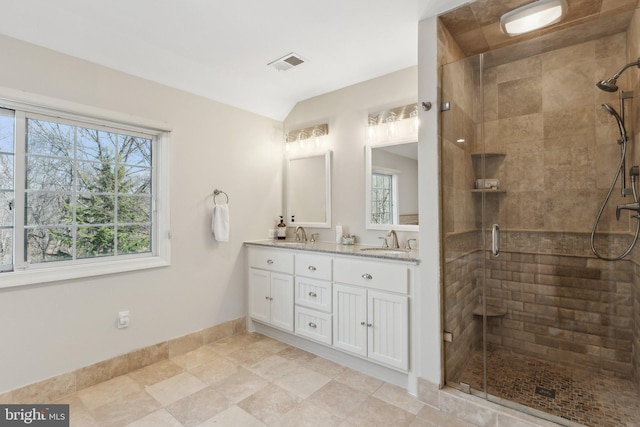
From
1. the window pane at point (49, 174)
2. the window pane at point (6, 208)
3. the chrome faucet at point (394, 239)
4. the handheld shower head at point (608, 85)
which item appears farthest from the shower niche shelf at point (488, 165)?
the window pane at point (6, 208)

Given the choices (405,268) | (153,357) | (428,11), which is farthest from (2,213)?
(428,11)

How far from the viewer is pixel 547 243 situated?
2.29m

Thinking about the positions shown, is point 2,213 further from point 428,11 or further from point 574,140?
point 574,140

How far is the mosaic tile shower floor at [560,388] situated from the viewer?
1.72 m

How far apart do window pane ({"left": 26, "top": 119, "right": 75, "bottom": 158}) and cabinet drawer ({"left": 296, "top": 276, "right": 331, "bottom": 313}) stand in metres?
2.02

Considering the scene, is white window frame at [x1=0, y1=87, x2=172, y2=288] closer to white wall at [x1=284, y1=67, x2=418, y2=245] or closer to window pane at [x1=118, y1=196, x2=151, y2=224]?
window pane at [x1=118, y1=196, x2=151, y2=224]

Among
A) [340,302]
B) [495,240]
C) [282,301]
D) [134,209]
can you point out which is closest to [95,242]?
[134,209]

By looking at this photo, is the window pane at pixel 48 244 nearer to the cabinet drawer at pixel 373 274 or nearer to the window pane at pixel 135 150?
the window pane at pixel 135 150

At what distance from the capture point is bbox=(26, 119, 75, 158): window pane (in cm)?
204

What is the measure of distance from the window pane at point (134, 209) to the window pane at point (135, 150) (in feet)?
0.97

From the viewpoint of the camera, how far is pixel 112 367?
7.54 ft

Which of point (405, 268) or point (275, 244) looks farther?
point (275, 244)

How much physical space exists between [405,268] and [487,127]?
3.90 ft

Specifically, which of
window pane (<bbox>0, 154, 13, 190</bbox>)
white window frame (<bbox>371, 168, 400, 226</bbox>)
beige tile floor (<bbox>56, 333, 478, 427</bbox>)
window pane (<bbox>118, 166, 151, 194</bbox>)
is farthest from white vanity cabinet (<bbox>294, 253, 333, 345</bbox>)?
window pane (<bbox>0, 154, 13, 190</bbox>)
